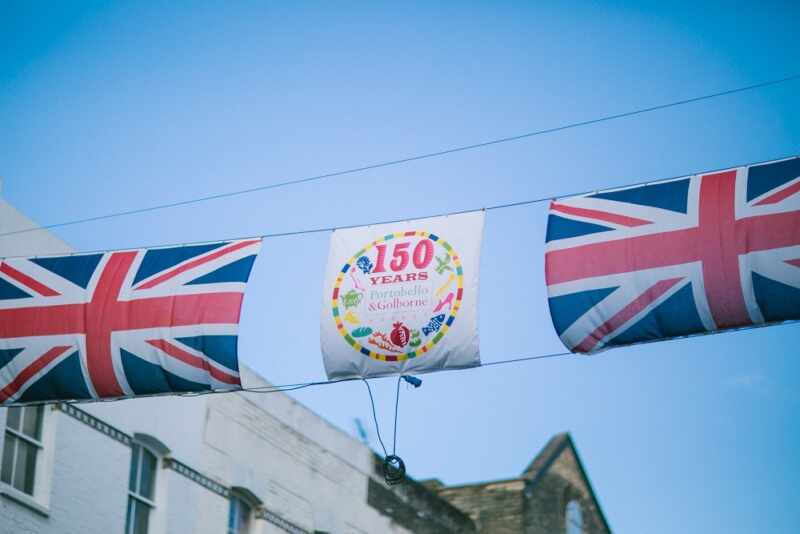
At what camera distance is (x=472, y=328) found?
15.3 m

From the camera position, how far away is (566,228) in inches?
621

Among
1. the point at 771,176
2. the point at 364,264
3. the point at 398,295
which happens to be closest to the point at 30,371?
the point at 364,264

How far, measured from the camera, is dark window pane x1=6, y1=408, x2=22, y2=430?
62.0ft

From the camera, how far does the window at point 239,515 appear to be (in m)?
23.2

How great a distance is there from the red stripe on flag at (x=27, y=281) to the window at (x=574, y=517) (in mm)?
20208

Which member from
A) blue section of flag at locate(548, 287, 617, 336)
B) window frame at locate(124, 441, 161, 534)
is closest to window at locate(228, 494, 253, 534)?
window frame at locate(124, 441, 161, 534)

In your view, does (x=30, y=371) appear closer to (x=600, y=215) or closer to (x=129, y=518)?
(x=129, y=518)

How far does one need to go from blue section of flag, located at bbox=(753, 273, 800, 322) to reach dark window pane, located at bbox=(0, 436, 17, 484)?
10072 millimetres

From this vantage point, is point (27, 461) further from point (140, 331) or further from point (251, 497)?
point (251, 497)

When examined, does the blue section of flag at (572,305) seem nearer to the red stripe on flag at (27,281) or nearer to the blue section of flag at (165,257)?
the blue section of flag at (165,257)

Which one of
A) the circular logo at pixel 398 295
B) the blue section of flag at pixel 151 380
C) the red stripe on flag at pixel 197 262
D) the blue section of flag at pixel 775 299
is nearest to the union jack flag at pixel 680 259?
the blue section of flag at pixel 775 299

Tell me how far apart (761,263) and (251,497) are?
11.5 meters

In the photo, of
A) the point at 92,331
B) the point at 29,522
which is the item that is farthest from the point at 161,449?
the point at 92,331

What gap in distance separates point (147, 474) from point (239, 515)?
2.60 m
